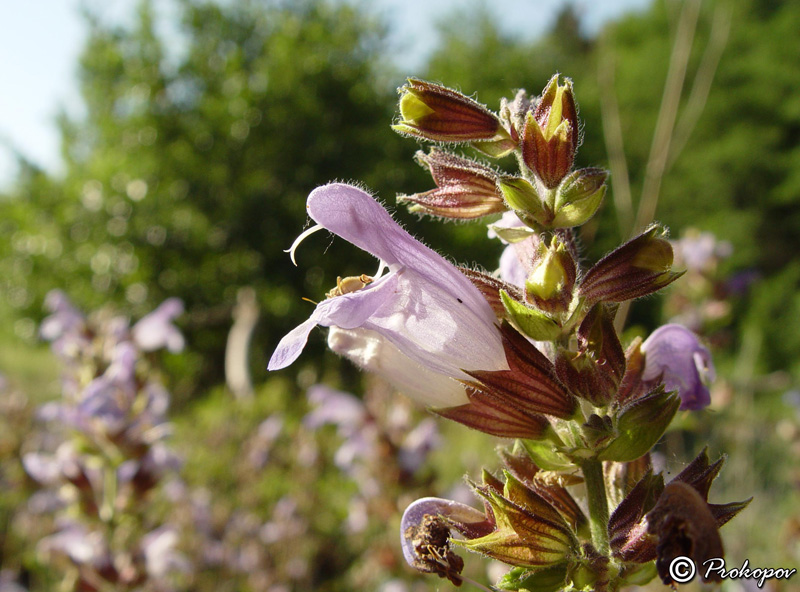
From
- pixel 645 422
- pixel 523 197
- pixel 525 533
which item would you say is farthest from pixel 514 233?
pixel 525 533

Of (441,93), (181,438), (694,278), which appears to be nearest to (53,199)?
(181,438)

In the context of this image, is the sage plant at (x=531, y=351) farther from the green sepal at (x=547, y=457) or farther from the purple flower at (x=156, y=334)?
the purple flower at (x=156, y=334)

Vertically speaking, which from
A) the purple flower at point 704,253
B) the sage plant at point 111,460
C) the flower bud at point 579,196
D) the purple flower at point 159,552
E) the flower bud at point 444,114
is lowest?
the purple flower at point 704,253

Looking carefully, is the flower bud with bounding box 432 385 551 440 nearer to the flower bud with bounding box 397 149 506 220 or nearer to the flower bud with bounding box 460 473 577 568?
the flower bud with bounding box 460 473 577 568

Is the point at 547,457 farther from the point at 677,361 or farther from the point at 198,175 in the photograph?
the point at 198,175

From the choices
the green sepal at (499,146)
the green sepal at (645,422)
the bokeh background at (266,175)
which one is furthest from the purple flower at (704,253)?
the bokeh background at (266,175)
